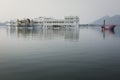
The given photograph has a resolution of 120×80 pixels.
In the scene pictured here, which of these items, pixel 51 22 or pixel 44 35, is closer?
pixel 44 35

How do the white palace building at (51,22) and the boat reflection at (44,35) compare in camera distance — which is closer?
the boat reflection at (44,35)

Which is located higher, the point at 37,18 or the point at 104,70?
the point at 37,18

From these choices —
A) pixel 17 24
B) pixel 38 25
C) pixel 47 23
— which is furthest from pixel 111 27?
pixel 17 24

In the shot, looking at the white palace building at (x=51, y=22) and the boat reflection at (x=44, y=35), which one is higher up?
the white palace building at (x=51, y=22)

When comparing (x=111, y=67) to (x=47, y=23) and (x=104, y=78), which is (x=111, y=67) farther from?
(x=47, y=23)

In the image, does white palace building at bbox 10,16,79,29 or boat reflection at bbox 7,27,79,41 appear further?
white palace building at bbox 10,16,79,29

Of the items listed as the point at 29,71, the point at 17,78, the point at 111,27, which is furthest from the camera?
the point at 111,27

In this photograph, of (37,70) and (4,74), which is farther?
(37,70)

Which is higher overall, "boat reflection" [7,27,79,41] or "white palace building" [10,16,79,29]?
"white palace building" [10,16,79,29]

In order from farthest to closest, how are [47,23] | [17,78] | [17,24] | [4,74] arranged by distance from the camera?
[17,24], [47,23], [4,74], [17,78]

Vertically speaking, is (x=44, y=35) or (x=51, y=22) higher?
(x=51, y=22)

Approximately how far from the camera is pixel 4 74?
12125 millimetres

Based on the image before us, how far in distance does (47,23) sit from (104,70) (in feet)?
517

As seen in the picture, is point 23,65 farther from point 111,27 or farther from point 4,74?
point 111,27
